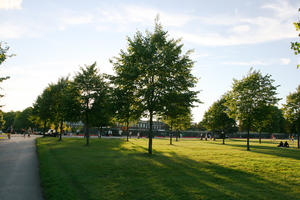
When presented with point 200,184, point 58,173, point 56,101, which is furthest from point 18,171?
point 56,101

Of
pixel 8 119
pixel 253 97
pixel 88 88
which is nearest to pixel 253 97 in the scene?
pixel 253 97

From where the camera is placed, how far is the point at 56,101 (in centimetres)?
4078

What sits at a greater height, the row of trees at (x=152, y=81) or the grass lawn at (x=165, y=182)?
the row of trees at (x=152, y=81)

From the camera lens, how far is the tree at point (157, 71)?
1830 centimetres

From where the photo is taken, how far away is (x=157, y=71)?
1875cm

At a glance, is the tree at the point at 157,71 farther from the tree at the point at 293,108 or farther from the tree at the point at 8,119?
the tree at the point at 8,119

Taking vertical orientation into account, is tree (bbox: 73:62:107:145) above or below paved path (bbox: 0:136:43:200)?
above

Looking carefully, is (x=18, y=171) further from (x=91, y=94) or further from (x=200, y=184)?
(x=91, y=94)

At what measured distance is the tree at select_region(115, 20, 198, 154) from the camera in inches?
720

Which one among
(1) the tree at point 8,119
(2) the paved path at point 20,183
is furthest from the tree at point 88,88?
(1) the tree at point 8,119

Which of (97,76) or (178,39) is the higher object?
(178,39)

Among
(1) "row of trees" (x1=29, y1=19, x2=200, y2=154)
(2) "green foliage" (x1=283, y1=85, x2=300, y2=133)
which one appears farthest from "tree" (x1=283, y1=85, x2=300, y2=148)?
(1) "row of trees" (x1=29, y1=19, x2=200, y2=154)

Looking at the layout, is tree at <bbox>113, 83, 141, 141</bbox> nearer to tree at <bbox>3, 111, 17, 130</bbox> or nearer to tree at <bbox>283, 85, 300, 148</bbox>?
tree at <bbox>283, 85, 300, 148</bbox>

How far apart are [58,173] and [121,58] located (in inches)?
470
